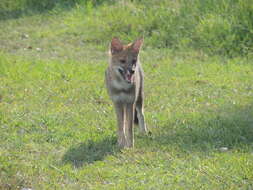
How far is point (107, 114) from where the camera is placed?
8.38 m

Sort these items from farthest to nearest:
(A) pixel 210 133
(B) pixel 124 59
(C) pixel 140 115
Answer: (C) pixel 140 115
(A) pixel 210 133
(B) pixel 124 59

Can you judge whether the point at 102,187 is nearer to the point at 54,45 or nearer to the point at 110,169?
the point at 110,169

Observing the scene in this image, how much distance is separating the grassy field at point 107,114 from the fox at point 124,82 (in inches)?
7.8

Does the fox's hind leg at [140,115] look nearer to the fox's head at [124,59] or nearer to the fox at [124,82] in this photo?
the fox at [124,82]

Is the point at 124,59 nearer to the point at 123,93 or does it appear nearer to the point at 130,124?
the point at 123,93

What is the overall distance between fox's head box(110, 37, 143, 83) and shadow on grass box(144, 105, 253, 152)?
866 mm

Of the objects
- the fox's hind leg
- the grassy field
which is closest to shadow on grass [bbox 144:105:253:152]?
the grassy field

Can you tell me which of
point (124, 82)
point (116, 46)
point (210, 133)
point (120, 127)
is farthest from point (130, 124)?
point (210, 133)

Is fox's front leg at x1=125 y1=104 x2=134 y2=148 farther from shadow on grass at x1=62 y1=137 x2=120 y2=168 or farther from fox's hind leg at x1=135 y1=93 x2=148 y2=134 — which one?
fox's hind leg at x1=135 y1=93 x2=148 y2=134

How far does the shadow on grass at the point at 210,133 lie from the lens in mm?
7199

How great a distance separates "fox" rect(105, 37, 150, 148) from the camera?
22.7 ft

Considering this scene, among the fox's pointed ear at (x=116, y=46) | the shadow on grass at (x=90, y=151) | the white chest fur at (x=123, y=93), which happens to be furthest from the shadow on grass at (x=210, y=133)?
the fox's pointed ear at (x=116, y=46)

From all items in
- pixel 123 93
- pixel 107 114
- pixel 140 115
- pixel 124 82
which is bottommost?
pixel 107 114

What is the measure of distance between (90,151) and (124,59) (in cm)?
103
